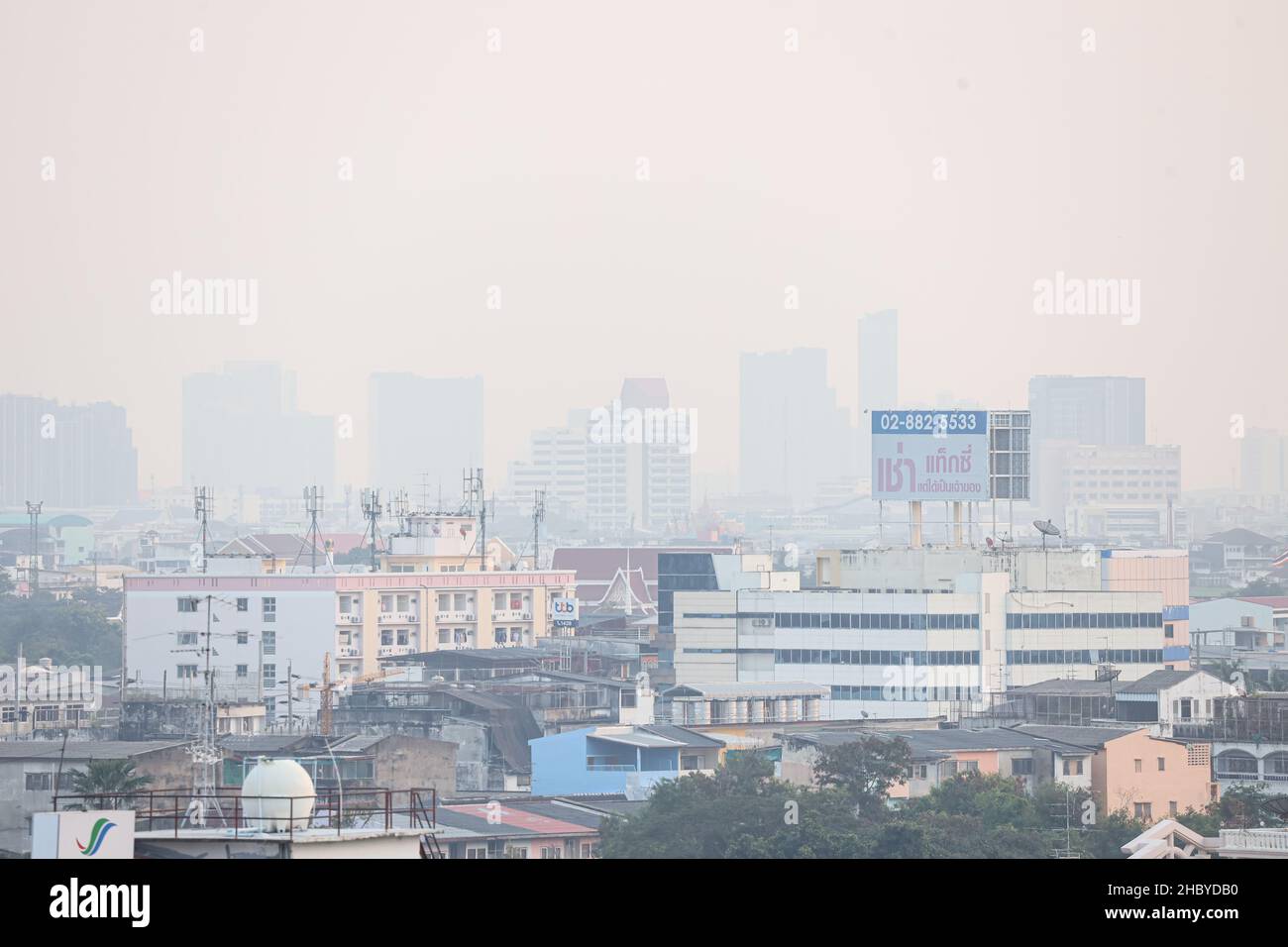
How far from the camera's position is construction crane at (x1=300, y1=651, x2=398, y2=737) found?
43.4m

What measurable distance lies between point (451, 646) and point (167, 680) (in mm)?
9363

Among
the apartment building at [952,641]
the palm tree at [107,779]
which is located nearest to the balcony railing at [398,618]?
the apartment building at [952,641]

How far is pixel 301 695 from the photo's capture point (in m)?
57.4

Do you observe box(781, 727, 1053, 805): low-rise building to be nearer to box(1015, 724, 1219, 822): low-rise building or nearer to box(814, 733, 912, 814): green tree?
box(814, 733, 912, 814): green tree

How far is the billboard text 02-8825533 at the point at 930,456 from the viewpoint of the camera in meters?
55.7

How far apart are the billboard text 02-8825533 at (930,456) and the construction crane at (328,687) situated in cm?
1265

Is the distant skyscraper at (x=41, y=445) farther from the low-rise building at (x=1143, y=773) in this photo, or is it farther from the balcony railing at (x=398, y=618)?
the low-rise building at (x=1143, y=773)

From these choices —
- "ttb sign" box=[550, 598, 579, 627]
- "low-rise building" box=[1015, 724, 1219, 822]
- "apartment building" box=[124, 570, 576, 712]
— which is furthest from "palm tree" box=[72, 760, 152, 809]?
"ttb sign" box=[550, 598, 579, 627]

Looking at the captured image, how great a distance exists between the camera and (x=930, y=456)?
56312mm

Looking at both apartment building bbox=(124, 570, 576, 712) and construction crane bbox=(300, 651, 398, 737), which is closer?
construction crane bbox=(300, 651, 398, 737)

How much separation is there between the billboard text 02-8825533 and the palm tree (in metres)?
26.2

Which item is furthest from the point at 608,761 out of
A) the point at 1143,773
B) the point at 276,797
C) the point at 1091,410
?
the point at 1091,410
